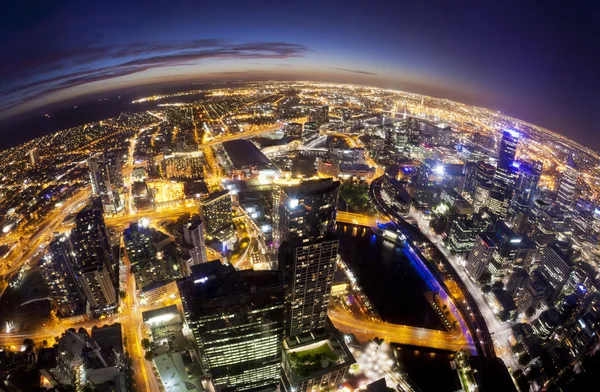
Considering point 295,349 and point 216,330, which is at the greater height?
point 216,330

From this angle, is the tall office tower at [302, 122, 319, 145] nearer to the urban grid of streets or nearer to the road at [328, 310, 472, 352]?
the urban grid of streets

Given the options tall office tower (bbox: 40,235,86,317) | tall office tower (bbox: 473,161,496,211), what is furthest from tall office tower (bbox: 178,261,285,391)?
tall office tower (bbox: 473,161,496,211)

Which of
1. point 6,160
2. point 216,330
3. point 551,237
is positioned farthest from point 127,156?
point 551,237

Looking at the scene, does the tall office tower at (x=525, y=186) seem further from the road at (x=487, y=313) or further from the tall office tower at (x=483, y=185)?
the road at (x=487, y=313)

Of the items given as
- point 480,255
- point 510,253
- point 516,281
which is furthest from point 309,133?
point 516,281

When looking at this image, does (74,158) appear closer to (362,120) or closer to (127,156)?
(127,156)

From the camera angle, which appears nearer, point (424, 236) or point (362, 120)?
point (424, 236)
